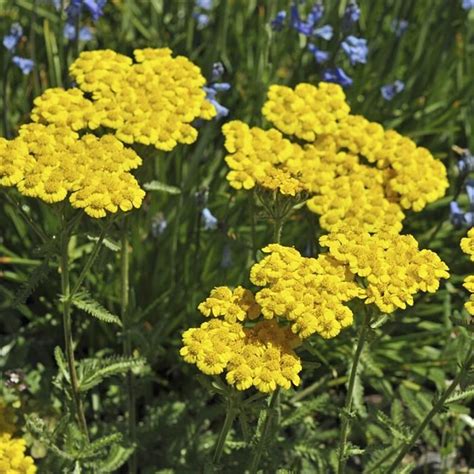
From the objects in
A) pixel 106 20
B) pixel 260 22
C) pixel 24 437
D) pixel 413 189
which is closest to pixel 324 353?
pixel 413 189

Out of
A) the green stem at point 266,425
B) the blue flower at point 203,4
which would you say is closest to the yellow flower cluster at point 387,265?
the green stem at point 266,425

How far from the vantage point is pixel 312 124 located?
10.7 feet

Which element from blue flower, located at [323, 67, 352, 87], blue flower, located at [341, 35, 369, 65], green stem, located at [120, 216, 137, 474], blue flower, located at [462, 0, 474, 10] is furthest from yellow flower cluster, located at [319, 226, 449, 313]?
blue flower, located at [462, 0, 474, 10]

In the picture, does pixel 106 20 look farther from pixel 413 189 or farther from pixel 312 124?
pixel 413 189

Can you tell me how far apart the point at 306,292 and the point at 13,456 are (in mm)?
1290

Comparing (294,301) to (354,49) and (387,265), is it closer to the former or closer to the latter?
(387,265)

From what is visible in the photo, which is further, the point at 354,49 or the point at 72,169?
the point at 354,49

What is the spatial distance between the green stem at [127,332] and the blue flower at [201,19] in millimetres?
1926

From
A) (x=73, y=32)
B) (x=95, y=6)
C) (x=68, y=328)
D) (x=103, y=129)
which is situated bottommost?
(x=68, y=328)

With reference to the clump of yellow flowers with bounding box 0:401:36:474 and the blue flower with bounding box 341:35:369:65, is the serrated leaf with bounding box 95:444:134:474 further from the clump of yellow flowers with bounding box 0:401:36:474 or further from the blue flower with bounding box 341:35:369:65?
the blue flower with bounding box 341:35:369:65

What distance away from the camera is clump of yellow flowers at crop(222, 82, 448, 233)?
3.10 meters

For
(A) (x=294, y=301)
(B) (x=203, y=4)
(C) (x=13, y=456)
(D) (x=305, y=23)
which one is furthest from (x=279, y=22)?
(C) (x=13, y=456)

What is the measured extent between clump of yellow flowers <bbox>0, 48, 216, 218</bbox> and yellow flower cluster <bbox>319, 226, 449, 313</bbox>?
2.15 ft

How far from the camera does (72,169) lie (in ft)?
8.70
